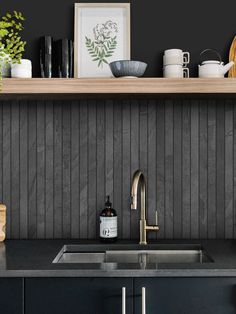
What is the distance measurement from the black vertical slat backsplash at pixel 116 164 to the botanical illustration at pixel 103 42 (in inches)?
9.0

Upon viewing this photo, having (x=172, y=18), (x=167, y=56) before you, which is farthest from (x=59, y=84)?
(x=172, y=18)

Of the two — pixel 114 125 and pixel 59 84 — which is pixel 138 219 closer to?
pixel 114 125

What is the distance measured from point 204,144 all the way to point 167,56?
0.49 meters

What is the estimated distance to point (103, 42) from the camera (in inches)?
94.1

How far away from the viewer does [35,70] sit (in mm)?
2430

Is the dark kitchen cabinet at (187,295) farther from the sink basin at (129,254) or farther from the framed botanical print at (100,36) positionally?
the framed botanical print at (100,36)

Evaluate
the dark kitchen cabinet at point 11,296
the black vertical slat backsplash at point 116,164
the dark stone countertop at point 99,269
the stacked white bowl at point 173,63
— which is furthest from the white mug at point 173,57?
the dark kitchen cabinet at point 11,296

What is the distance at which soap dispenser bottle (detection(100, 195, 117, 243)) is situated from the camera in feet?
7.51

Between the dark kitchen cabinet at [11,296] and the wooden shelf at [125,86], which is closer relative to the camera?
the dark kitchen cabinet at [11,296]

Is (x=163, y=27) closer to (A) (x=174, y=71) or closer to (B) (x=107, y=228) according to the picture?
(A) (x=174, y=71)

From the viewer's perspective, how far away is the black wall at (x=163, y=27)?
7.95 ft

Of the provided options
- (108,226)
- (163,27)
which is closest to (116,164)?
(108,226)

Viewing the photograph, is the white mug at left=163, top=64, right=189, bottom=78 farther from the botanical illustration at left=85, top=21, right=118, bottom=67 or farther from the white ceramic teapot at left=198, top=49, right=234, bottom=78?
the botanical illustration at left=85, top=21, right=118, bottom=67

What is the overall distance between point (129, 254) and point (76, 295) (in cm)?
51
